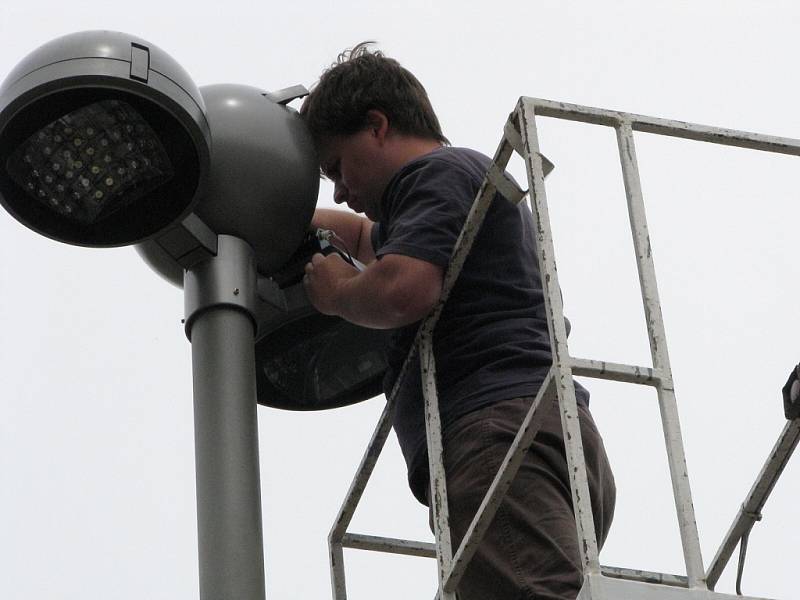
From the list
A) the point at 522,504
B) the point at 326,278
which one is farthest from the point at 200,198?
the point at 522,504

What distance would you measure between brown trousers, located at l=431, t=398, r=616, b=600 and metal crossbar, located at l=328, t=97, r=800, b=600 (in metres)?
0.07

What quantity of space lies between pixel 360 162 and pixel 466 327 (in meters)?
0.69

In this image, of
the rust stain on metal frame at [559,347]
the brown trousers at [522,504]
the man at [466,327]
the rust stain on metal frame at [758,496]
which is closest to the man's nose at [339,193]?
the man at [466,327]

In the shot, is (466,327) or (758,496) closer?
(758,496)

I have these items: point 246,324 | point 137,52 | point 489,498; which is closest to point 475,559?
point 489,498

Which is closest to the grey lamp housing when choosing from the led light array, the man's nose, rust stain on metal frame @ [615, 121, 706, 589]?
the led light array

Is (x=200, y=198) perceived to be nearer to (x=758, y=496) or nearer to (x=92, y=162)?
(x=92, y=162)

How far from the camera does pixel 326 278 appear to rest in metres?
3.91

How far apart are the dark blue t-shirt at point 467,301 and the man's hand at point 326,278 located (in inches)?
7.3

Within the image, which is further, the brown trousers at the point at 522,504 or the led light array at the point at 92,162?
the led light array at the point at 92,162

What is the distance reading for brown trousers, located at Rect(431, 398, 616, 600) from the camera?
10.5 ft

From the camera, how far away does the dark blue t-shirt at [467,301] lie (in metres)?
3.58

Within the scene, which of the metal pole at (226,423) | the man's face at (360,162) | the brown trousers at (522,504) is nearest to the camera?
the brown trousers at (522,504)

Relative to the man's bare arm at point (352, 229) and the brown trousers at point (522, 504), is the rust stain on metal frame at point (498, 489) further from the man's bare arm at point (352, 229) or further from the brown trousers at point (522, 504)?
the man's bare arm at point (352, 229)
